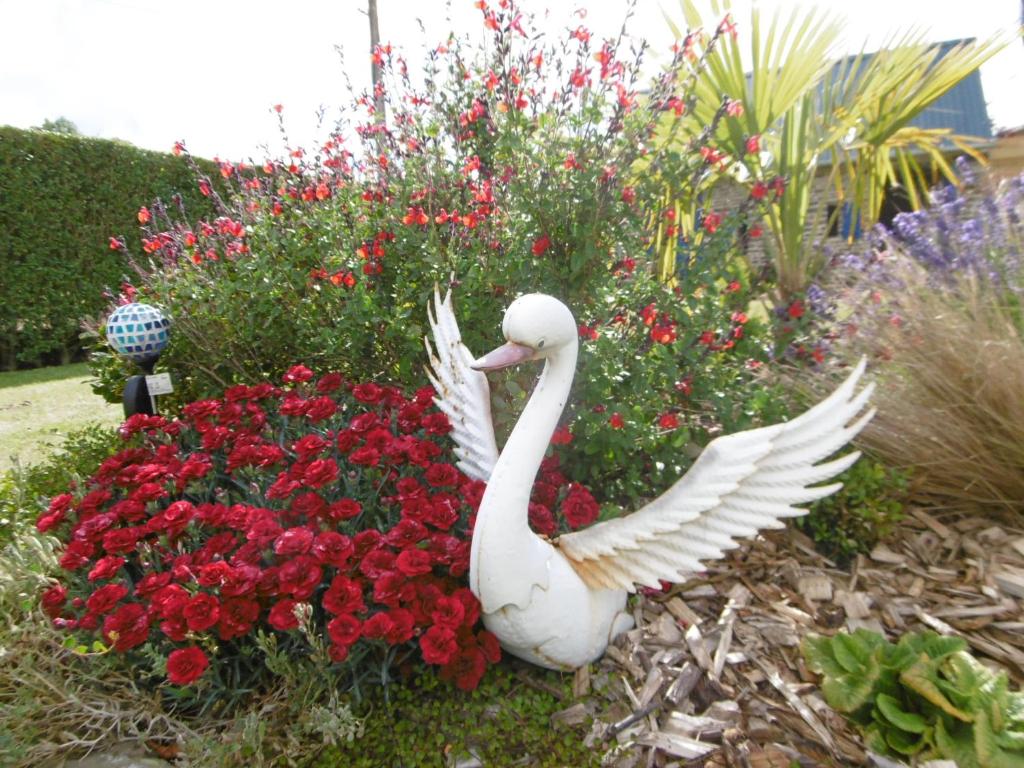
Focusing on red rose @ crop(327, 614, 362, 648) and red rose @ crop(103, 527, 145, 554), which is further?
red rose @ crop(103, 527, 145, 554)

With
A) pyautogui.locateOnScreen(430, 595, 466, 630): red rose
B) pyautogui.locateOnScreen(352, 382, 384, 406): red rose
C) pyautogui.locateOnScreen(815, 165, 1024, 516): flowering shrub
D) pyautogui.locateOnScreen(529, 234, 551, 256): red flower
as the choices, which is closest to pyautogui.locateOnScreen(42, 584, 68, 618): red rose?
pyautogui.locateOnScreen(430, 595, 466, 630): red rose

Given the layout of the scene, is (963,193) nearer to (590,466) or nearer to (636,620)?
(590,466)

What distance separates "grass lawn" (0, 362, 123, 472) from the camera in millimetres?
4492

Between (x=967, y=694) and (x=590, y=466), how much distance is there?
55.6 inches

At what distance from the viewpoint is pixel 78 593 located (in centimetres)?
183

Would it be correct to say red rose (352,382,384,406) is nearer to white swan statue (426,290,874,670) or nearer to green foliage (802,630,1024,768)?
white swan statue (426,290,874,670)

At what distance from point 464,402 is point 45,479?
7.87 feet

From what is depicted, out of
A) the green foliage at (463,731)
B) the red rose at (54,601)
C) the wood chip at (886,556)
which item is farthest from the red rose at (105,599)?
the wood chip at (886,556)

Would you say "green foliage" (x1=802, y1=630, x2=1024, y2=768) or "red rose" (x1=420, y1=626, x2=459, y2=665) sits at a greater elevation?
"red rose" (x1=420, y1=626, x2=459, y2=665)

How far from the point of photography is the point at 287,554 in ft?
5.22

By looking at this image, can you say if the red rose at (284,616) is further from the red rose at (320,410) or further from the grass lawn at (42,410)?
the grass lawn at (42,410)

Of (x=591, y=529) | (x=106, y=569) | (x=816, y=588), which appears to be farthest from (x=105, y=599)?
(x=816, y=588)

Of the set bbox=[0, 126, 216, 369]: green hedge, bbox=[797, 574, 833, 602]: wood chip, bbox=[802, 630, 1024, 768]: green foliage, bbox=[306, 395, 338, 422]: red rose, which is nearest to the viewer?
bbox=[802, 630, 1024, 768]: green foliage

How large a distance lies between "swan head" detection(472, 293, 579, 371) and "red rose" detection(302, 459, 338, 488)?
66 cm
